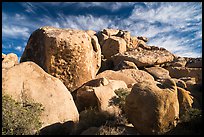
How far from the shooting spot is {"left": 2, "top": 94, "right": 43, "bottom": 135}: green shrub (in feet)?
28.7

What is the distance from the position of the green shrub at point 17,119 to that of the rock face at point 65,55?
4.95 m

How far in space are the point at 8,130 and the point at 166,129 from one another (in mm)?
5058

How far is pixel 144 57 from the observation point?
27.2 m

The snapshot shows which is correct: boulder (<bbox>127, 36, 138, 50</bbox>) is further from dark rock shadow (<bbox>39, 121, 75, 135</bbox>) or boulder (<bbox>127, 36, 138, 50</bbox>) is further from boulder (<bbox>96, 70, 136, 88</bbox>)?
dark rock shadow (<bbox>39, 121, 75, 135</bbox>)

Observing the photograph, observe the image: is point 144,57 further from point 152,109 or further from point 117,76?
point 152,109

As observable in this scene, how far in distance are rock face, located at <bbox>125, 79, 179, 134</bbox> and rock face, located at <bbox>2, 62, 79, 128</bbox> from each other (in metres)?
2.71

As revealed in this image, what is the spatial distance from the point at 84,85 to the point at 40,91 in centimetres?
348

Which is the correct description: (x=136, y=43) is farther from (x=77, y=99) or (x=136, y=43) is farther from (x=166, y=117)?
(x=166, y=117)

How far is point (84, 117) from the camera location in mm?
11344

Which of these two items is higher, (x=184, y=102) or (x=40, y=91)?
(x=40, y=91)

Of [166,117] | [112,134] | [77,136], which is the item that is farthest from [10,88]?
[166,117]

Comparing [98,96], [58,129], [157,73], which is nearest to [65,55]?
[98,96]

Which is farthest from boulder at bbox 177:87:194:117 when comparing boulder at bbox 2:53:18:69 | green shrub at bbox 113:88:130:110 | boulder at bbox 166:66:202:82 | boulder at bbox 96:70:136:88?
boulder at bbox 166:66:202:82

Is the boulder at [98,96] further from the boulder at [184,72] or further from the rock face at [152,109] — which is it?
the boulder at [184,72]
